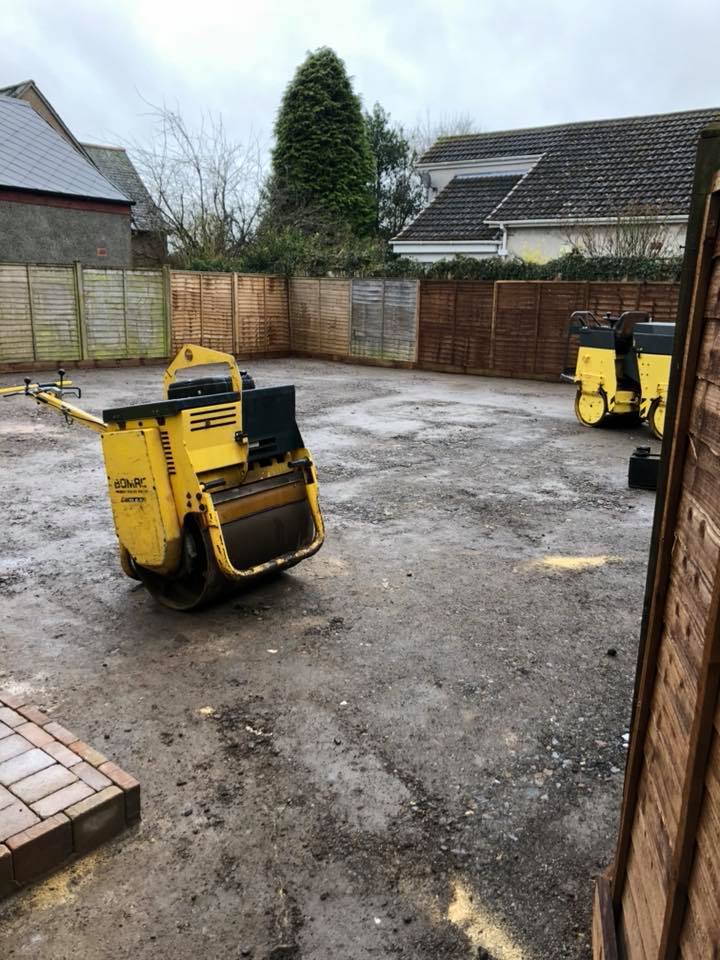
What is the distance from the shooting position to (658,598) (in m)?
1.83

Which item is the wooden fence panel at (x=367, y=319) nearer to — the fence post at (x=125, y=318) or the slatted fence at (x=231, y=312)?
the slatted fence at (x=231, y=312)

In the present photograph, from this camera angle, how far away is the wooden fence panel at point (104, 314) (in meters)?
15.3

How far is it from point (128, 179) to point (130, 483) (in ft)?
87.5

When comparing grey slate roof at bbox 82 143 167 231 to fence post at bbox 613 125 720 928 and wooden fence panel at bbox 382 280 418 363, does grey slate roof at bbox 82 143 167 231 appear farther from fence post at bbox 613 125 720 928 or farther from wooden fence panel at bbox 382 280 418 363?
fence post at bbox 613 125 720 928

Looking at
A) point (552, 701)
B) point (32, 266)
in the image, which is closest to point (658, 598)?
point (552, 701)

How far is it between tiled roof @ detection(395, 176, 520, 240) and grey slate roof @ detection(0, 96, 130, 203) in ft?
26.0

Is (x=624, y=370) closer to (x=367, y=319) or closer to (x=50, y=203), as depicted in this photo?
(x=367, y=319)

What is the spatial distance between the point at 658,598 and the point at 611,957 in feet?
3.02

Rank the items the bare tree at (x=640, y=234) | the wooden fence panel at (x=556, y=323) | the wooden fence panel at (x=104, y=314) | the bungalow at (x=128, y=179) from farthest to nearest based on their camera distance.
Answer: the bungalow at (x=128, y=179), the wooden fence panel at (x=104, y=314), the bare tree at (x=640, y=234), the wooden fence panel at (x=556, y=323)

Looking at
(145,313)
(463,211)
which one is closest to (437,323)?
(463,211)

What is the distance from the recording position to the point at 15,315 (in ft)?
47.0

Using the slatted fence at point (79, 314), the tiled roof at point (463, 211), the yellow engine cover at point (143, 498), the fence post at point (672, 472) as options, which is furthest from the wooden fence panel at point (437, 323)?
the fence post at point (672, 472)

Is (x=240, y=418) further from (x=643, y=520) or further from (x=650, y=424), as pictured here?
(x=650, y=424)

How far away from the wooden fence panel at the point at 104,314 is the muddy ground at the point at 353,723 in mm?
9431
